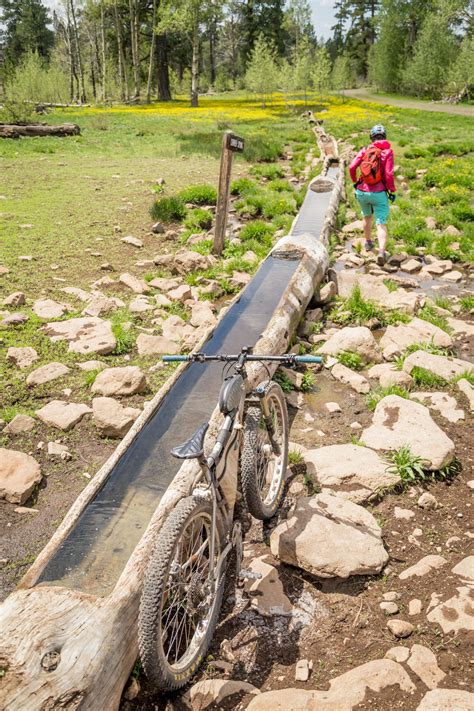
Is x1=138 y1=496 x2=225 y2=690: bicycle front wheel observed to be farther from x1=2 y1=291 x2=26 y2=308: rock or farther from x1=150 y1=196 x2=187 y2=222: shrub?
x1=150 y1=196 x2=187 y2=222: shrub

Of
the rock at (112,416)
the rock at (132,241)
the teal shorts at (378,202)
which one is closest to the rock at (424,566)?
the rock at (112,416)

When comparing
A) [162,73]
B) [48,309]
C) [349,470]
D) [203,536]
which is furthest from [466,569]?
[162,73]

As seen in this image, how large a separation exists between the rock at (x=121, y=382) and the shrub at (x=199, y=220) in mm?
6435

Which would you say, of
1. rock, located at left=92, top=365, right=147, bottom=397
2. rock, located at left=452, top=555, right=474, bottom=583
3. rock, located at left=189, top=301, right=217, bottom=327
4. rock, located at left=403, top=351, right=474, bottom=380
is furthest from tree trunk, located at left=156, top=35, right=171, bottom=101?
rock, located at left=452, top=555, right=474, bottom=583

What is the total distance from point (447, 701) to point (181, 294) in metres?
6.91

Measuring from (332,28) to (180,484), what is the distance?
356 ft

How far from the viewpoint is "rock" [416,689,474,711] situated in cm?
269

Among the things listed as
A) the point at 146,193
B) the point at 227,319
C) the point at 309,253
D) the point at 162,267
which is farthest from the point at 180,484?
the point at 146,193

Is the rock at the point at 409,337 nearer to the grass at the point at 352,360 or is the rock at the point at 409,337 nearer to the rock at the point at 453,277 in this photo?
the grass at the point at 352,360

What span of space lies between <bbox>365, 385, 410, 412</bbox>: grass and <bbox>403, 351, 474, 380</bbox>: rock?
0.45 m

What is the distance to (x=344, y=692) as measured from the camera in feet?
9.58

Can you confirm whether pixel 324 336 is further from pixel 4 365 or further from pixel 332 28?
pixel 332 28

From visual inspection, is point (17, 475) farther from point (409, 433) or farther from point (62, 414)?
point (409, 433)

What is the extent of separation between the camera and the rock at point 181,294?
28.4ft
